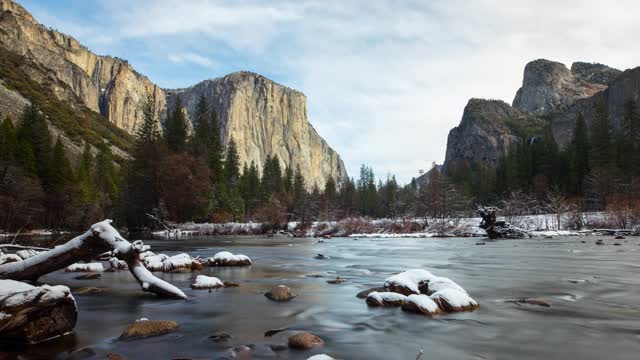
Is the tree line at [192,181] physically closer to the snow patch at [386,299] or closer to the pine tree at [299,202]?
the pine tree at [299,202]

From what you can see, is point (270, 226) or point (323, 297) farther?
point (270, 226)

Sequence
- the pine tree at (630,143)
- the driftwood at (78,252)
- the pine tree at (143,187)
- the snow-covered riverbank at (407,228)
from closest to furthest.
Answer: the driftwood at (78,252)
the snow-covered riverbank at (407,228)
the pine tree at (143,187)
the pine tree at (630,143)

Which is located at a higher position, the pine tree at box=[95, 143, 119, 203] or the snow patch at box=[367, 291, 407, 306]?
the pine tree at box=[95, 143, 119, 203]

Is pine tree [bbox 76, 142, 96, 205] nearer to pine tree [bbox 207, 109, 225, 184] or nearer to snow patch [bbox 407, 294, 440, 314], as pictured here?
pine tree [bbox 207, 109, 225, 184]

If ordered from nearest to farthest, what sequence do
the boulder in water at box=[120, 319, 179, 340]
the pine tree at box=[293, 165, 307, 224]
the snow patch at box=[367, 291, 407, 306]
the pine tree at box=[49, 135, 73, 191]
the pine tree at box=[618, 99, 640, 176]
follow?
the boulder in water at box=[120, 319, 179, 340] < the snow patch at box=[367, 291, 407, 306] < the pine tree at box=[49, 135, 73, 191] < the pine tree at box=[618, 99, 640, 176] < the pine tree at box=[293, 165, 307, 224]

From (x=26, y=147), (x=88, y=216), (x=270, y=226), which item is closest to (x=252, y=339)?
(x=270, y=226)

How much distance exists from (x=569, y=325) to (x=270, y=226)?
180 ft

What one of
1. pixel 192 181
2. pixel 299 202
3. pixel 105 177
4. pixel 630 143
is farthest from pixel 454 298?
pixel 105 177

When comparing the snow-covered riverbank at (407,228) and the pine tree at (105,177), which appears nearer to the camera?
the snow-covered riverbank at (407,228)

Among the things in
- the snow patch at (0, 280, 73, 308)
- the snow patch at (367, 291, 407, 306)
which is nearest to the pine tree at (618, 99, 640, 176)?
the snow patch at (367, 291, 407, 306)

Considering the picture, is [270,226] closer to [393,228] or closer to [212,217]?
[212,217]

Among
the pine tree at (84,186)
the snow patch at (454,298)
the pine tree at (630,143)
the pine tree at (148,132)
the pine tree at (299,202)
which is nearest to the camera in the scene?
the snow patch at (454,298)

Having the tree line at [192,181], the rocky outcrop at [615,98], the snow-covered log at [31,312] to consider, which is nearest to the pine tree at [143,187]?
the tree line at [192,181]

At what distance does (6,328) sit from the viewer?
6.20 m
